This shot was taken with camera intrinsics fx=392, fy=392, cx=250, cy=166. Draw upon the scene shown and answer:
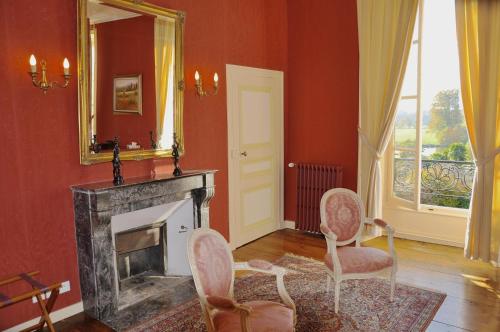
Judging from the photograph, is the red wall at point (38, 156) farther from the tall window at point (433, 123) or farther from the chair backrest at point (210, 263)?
the tall window at point (433, 123)

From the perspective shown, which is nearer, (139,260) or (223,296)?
(223,296)

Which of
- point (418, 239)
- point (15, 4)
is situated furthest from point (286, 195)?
point (15, 4)

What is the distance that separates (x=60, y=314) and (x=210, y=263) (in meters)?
1.61

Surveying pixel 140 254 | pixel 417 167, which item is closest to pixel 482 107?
pixel 417 167

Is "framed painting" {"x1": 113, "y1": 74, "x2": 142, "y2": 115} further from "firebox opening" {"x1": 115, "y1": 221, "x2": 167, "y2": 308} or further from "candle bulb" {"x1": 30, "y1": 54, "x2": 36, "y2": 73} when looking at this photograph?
"firebox opening" {"x1": 115, "y1": 221, "x2": 167, "y2": 308}

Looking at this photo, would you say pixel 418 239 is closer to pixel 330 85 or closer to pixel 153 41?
pixel 330 85

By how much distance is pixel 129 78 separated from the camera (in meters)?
3.53

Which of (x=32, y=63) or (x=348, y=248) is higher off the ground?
(x=32, y=63)

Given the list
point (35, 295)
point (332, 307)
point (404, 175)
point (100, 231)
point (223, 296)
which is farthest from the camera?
point (404, 175)

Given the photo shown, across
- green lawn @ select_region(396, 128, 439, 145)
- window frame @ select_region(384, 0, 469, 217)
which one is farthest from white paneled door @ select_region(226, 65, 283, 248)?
green lawn @ select_region(396, 128, 439, 145)

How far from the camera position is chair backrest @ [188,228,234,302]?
226 cm

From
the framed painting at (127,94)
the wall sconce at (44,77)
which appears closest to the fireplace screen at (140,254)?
the framed painting at (127,94)

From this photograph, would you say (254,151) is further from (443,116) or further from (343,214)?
(443,116)

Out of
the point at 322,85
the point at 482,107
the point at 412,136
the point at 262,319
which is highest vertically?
the point at 322,85
